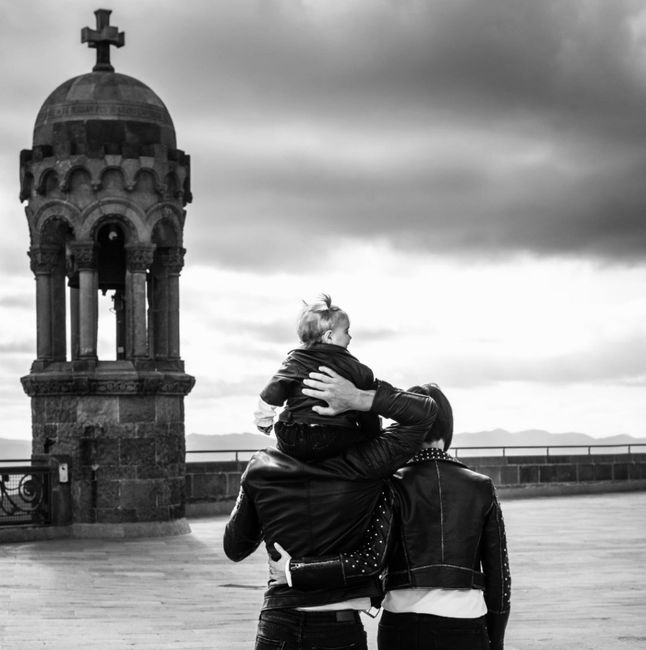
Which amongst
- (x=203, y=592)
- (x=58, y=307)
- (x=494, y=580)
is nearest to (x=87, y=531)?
(x=58, y=307)

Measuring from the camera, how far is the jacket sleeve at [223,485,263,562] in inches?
208

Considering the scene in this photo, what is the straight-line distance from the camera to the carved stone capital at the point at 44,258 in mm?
20219

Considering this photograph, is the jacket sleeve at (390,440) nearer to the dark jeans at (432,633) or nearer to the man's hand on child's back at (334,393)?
the man's hand on child's back at (334,393)

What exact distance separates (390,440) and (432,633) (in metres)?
0.73

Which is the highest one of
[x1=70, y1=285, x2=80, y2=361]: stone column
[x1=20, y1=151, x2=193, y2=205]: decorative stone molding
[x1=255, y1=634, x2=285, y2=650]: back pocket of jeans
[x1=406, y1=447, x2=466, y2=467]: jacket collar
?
[x1=20, y1=151, x2=193, y2=205]: decorative stone molding

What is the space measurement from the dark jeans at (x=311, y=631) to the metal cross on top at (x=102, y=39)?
16.3 m

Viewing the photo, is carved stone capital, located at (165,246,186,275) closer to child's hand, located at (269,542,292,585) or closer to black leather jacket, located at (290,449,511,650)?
black leather jacket, located at (290,449,511,650)

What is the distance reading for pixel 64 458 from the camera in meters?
19.2

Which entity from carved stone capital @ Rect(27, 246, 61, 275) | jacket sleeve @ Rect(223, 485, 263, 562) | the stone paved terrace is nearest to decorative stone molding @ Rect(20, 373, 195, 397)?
carved stone capital @ Rect(27, 246, 61, 275)

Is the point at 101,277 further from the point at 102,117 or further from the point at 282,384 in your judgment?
the point at 282,384

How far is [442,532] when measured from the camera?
5.31 meters

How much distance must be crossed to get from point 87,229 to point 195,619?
9.35 metres

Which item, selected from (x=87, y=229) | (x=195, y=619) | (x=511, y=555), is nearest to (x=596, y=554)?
(x=511, y=555)

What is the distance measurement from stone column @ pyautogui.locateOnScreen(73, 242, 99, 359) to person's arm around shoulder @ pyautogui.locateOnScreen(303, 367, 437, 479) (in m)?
14.8
